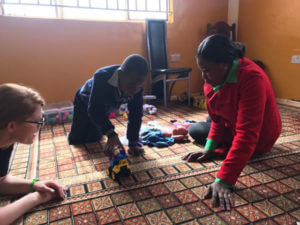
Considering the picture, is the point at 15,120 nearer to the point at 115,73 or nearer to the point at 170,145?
the point at 115,73

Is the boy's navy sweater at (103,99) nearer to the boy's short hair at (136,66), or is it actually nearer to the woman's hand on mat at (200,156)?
the boy's short hair at (136,66)

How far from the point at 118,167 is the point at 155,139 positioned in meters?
0.70

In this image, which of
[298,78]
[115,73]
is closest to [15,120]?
[115,73]

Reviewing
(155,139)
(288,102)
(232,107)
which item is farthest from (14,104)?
(288,102)

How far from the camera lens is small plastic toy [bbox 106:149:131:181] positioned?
1.46 m

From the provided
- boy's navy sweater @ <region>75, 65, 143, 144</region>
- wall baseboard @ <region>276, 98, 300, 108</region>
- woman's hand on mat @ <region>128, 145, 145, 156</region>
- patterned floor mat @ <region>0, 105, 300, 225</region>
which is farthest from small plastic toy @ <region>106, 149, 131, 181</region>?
wall baseboard @ <region>276, 98, 300, 108</region>

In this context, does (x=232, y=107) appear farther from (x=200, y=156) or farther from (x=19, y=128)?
(x=19, y=128)

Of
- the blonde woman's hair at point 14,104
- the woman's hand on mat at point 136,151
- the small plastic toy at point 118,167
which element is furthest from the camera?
the woman's hand on mat at point 136,151


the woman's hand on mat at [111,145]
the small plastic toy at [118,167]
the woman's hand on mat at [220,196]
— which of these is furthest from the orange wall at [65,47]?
the woman's hand on mat at [220,196]

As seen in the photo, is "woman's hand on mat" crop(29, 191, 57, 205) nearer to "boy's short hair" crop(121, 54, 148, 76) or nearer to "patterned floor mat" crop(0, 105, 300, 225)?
"patterned floor mat" crop(0, 105, 300, 225)

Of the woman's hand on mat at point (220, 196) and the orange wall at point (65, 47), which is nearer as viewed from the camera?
the woman's hand on mat at point (220, 196)

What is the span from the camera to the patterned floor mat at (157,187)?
1113 mm

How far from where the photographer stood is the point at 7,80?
10.2ft

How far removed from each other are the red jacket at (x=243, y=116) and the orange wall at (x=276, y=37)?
231cm
